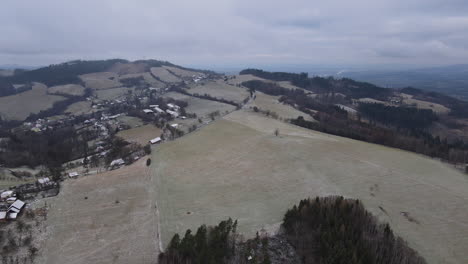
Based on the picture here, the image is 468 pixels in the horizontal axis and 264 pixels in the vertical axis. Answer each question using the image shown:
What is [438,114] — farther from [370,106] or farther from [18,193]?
[18,193]

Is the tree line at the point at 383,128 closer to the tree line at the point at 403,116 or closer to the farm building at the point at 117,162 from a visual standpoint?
the tree line at the point at 403,116

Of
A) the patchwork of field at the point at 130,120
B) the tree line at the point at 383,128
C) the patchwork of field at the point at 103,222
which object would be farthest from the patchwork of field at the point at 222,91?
the patchwork of field at the point at 103,222

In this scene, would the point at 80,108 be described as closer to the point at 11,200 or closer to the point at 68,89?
the point at 68,89

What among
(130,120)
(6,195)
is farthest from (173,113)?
(6,195)

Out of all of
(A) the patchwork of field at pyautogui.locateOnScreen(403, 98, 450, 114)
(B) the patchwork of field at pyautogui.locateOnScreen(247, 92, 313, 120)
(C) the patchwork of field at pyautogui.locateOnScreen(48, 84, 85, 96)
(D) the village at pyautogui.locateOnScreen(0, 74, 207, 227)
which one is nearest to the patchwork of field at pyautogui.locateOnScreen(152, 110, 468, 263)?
(D) the village at pyautogui.locateOnScreen(0, 74, 207, 227)

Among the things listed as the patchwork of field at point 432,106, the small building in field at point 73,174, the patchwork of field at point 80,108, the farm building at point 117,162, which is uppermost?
the patchwork of field at point 432,106

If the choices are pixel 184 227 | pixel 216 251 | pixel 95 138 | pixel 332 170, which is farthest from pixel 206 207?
pixel 95 138
